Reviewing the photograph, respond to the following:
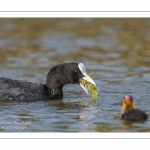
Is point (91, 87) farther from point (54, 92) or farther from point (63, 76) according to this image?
point (54, 92)

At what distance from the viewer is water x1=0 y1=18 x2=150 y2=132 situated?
11.7 metres

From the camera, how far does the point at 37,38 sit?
24641 mm

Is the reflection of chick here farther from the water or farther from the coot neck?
the coot neck

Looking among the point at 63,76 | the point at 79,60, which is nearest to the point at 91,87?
the point at 63,76

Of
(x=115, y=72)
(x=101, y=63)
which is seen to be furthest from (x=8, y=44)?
(x=115, y=72)

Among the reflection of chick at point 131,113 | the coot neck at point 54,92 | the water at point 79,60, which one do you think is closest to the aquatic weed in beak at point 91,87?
the water at point 79,60

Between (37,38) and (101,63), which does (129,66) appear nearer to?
(101,63)

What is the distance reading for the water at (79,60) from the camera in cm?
1166

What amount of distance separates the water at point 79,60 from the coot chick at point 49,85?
247 mm

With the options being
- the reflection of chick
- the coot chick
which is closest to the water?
the reflection of chick

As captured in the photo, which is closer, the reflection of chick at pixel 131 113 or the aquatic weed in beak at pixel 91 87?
the reflection of chick at pixel 131 113

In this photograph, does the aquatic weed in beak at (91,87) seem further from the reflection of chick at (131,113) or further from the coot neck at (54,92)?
the reflection of chick at (131,113)

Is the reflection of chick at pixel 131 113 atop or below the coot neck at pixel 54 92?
below
